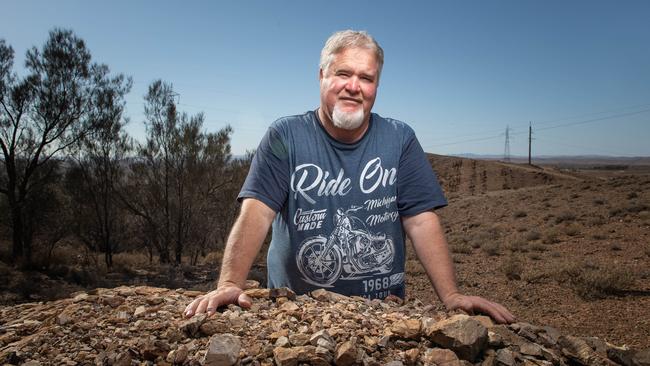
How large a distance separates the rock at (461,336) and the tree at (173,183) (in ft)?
56.1

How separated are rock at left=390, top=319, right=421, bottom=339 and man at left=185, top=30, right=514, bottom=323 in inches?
Result: 24.5

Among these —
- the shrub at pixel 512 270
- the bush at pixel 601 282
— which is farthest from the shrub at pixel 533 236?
the bush at pixel 601 282

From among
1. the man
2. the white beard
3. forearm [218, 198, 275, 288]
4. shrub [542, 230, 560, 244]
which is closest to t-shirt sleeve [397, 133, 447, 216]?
the man

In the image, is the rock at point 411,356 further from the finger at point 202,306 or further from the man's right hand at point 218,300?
the finger at point 202,306

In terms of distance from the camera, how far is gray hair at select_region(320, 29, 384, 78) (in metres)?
2.52

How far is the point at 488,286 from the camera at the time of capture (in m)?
10.3

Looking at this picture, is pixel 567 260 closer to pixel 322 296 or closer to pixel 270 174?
pixel 322 296

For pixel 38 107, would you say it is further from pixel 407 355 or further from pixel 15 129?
pixel 407 355

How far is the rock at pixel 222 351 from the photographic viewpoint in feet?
4.92

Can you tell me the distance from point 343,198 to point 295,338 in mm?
1005

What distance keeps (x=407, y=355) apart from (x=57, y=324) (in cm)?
186

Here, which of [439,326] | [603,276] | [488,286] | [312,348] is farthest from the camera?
[488,286]

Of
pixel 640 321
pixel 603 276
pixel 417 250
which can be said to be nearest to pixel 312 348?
pixel 417 250

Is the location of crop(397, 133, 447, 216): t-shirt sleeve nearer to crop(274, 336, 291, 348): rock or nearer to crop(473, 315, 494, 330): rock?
crop(473, 315, 494, 330): rock
